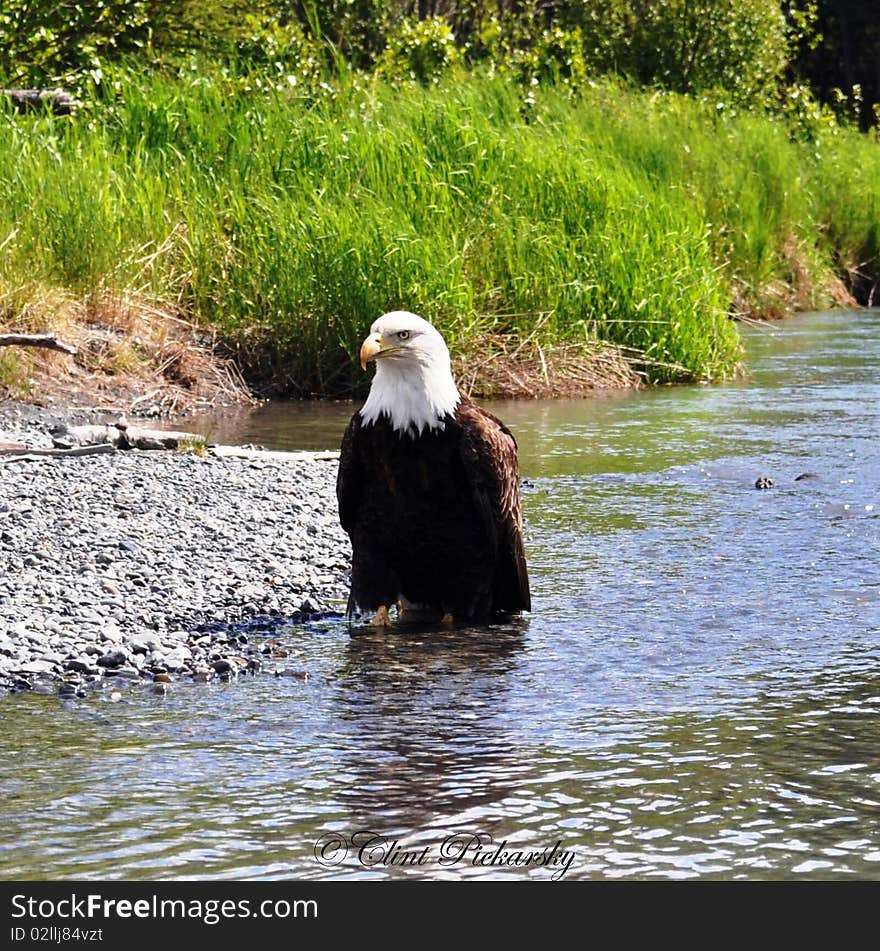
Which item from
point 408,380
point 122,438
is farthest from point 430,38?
point 408,380

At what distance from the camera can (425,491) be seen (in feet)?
17.9

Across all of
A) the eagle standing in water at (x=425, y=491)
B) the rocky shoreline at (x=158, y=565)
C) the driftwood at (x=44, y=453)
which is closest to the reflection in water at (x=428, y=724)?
the eagle standing in water at (x=425, y=491)

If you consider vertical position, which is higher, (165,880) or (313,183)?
(313,183)

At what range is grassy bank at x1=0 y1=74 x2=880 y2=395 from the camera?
433 inches

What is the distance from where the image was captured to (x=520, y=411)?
35.6ft

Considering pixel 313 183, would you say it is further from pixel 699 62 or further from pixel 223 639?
pixel 699 62

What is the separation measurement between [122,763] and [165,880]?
772 millimetres

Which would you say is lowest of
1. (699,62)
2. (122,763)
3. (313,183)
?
(122,763)

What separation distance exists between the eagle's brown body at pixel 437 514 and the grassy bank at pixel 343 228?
17.5 ft

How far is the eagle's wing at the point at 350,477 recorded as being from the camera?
17.9 feet

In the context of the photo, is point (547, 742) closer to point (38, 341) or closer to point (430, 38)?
point (38, 341)

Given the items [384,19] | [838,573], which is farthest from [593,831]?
[384,19]

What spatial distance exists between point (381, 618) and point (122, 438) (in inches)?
115

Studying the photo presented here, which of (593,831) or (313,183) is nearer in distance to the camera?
(593,831)
